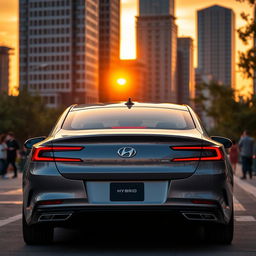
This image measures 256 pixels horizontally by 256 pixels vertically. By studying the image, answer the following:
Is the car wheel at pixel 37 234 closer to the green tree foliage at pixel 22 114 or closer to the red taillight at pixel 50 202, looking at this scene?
the red taillight at pixel 50 202

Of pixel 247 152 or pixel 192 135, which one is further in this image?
pixel 247 152

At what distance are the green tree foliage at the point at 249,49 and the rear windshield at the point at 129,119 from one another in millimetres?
31990

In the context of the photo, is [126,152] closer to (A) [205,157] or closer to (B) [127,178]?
(B) [127,178]

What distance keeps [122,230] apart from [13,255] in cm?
232

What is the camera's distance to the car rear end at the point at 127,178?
687 centimetres

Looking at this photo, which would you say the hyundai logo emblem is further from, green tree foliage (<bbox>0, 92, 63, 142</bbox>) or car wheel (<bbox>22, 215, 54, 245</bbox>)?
green tree foliage (<bbox>0, 92, 63, 142</bbox>)

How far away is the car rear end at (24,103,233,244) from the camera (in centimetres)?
687

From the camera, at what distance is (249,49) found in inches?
1609

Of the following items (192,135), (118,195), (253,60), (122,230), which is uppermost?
(253,60)

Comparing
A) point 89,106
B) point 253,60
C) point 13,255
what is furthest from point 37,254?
point 253,60

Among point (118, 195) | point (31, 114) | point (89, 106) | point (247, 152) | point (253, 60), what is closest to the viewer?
point (118, 195)

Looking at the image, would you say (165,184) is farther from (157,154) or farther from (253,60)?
(253,60)

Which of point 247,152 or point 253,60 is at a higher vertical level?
point 253,60

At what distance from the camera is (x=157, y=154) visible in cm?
691
